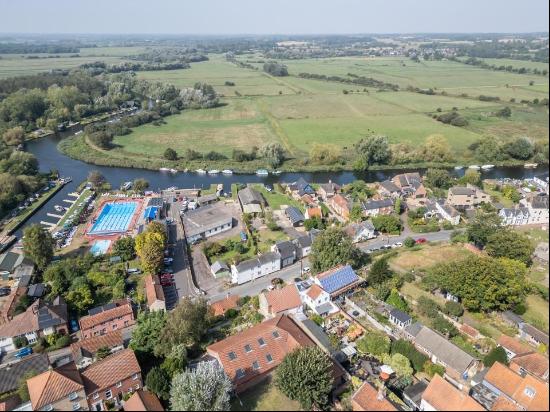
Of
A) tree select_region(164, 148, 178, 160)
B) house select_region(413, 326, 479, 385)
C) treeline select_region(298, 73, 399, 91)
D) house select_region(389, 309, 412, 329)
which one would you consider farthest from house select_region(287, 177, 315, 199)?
treeline select_region(298, 73, 399, 91)

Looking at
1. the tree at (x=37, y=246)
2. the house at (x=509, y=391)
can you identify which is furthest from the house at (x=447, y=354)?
the tree at (x=37, y=246)

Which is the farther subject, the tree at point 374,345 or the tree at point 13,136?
the tree at point 13,136

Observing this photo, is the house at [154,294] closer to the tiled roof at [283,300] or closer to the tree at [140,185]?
the tiled roof at [283,300]

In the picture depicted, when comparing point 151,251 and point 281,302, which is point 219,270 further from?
point 281,302

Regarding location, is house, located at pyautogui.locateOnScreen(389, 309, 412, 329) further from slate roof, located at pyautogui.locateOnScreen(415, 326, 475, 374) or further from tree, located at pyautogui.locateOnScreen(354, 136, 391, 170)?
tree, located at pyautogui.locateOnScreen(354, 136, 391, 170)

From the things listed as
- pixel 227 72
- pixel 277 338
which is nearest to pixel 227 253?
pixel 277 338
